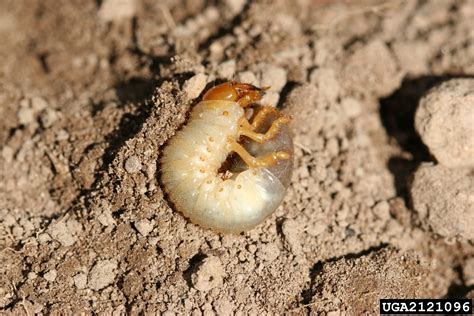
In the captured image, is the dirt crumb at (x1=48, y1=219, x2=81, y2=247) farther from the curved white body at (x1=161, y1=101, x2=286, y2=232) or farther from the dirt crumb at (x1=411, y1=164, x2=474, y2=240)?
the dirt crumb at (x1=411, y1=164, x2=474, y2=240)

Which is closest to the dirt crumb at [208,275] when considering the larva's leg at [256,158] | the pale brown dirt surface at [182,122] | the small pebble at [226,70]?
the pale brown dirt surface at [182,122]

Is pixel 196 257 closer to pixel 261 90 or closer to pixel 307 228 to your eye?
pixel 307 228

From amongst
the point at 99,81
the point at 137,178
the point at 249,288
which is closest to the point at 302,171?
the point at 249,288

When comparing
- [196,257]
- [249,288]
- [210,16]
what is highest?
[210,16]

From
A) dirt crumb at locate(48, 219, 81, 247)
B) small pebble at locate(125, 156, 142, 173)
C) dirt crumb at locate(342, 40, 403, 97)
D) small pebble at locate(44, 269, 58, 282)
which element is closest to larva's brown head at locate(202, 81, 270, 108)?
small pebble at locate(125, 156, 142, 173)

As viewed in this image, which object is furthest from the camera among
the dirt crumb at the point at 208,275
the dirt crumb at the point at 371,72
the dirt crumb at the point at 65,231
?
the dirt crumb at the point at 371,72

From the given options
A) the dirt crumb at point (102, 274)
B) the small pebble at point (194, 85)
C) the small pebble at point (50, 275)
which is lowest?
the dirt crumb at point (102, 274)

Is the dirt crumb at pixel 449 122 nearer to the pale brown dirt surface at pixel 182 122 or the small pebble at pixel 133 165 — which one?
the pale brown dirt surface at pixel 182 122
